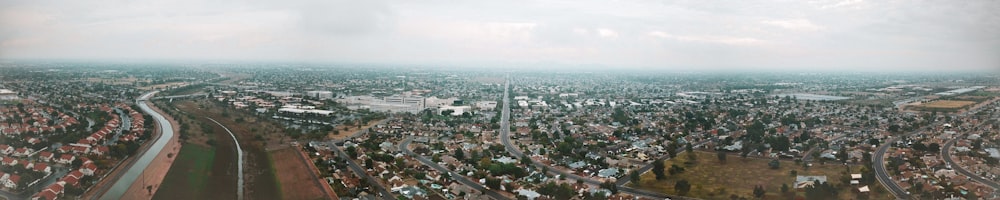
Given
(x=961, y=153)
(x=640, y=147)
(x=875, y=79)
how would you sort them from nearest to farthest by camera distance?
(x=961, y=153) → (x=640, y=147) → (x=875, y=79)

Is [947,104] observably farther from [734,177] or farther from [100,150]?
[100,150]

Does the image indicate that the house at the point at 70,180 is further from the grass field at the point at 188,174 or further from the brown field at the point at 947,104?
the brown field at the point at 947,104

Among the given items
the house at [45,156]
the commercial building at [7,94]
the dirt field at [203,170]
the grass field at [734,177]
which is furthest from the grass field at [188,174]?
the grass field at [734,177]

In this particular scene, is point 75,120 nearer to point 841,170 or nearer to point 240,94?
point 240,94

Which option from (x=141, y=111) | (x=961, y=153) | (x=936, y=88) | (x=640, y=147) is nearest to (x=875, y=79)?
(x=936, y=88)

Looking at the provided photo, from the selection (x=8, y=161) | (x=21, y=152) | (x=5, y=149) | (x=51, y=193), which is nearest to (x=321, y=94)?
(x=21, y=152)

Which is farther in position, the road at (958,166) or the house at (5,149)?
the house at (5,149)
